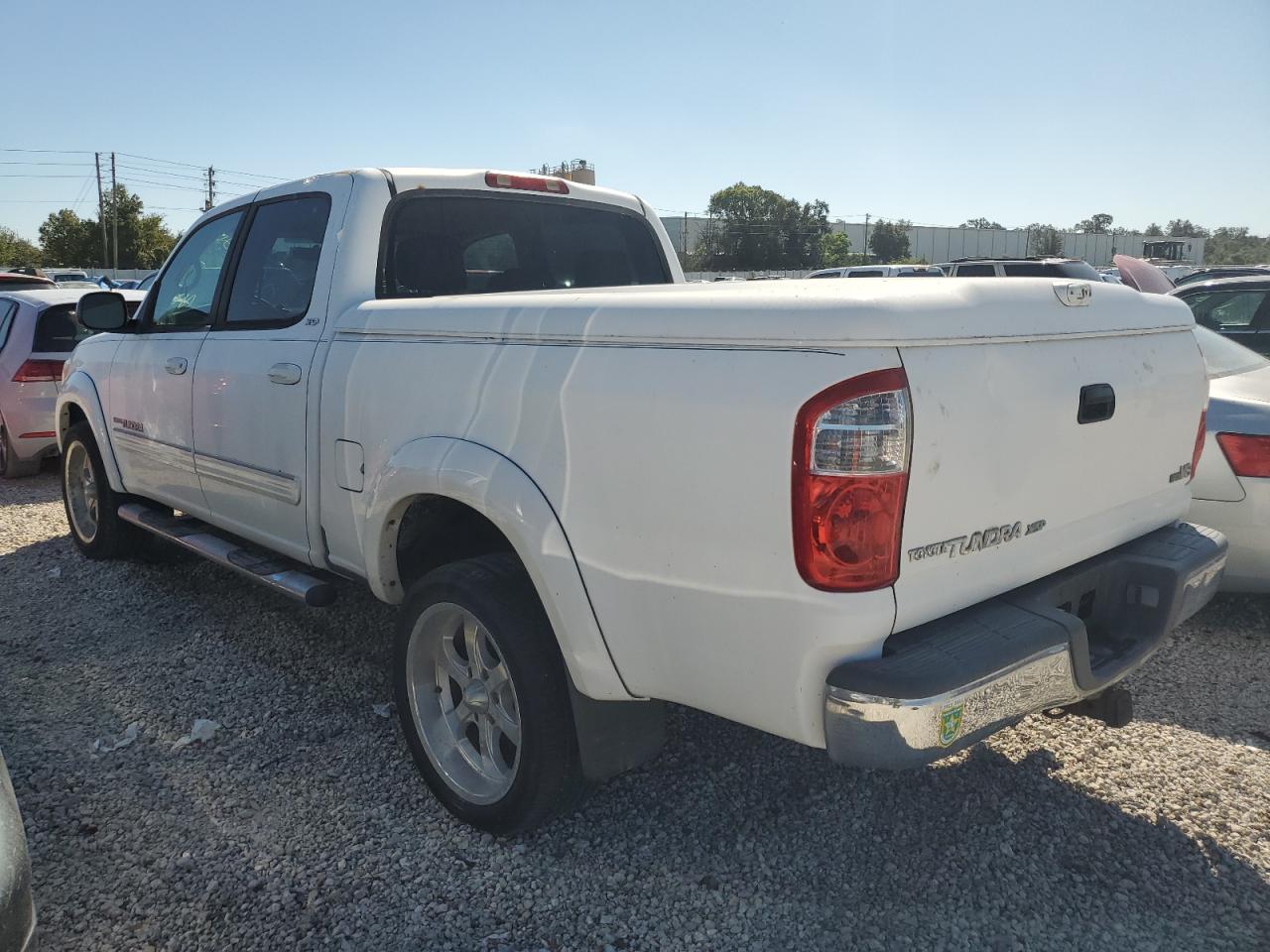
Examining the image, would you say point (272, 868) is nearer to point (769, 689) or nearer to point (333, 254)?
point (769, 689)

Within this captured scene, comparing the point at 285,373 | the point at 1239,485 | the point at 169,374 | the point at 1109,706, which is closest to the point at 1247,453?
the point at 1239,485

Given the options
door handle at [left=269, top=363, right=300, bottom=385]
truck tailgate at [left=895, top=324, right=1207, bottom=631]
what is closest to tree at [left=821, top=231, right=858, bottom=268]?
door handle at [left=269, top=363, right=300, bottom=385]

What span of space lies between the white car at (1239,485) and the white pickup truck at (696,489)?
4.62 feet

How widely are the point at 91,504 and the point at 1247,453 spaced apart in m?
6.21

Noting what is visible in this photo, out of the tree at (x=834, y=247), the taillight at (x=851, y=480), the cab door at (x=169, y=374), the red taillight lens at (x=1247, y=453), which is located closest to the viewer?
the taillight at (x=851, y=480)

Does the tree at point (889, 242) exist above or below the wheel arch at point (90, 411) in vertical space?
above

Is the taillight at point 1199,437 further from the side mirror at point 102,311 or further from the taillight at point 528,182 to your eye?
the side mirror at point 102,311

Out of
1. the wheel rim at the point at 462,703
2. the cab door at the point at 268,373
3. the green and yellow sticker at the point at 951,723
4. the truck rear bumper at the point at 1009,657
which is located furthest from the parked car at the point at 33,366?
the green and yellow sticker at the point at 951,723

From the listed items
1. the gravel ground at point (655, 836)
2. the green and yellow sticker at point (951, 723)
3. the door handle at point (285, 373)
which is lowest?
the gravel ground at point (655, 836)

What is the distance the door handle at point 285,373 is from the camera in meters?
3.38

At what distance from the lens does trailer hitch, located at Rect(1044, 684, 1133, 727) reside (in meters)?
2.68

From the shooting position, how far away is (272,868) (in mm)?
2684

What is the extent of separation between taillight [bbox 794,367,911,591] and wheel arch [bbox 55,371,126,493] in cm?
450

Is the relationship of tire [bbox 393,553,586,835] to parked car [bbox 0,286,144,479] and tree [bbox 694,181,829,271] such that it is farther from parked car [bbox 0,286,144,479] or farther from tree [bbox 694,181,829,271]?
tree [bbox 694,181,829,271]
